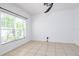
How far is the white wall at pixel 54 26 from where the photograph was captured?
317 inches

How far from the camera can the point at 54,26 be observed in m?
8.47

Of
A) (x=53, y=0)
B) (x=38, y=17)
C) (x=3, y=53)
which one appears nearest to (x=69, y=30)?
(x=38, y=17)

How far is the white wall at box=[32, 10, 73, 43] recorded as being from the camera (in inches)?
317

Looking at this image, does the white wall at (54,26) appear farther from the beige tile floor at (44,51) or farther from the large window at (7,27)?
the large window at (7,27)

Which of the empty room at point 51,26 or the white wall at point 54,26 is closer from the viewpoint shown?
the empty room at point 51,26

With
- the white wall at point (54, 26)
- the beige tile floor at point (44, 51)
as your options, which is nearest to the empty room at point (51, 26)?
the white wall at point (54, 26)

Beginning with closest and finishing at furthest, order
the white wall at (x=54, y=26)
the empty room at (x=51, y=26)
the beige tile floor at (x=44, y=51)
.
Answer: the beige tile floor at (x=44, y=51)
the empty room at (x=51, y=26)
the white wall at (x=54, y=26)

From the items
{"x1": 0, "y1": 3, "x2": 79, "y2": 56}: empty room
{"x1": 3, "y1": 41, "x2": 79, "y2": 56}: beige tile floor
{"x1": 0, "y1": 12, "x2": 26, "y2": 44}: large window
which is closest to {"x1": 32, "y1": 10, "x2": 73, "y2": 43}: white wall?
{"x1": 0, "y1": 3, "x2": 79, "y2": 56}: empty room

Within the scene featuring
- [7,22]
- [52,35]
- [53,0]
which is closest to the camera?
[53,0]

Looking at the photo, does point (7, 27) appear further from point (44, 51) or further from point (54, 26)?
point (54, 26)

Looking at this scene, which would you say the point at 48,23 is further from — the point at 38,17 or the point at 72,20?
the point at 72,20

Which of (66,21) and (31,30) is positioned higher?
(66,21)

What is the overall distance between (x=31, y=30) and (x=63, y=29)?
8.59ft

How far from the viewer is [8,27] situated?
5031 millimetres
